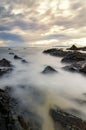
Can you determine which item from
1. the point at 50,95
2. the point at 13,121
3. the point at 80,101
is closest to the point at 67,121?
the point at 13,121

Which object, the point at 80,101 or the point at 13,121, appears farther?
the point at 80,101

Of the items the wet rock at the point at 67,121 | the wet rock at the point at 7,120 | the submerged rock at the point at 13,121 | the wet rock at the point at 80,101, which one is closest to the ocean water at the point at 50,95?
the wet rock at the point at 80,101

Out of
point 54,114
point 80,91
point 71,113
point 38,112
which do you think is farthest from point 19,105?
point 80,91

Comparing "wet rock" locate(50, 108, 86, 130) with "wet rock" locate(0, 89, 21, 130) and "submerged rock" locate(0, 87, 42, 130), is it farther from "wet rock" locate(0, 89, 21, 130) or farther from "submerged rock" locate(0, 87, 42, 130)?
"wet rock" locate(0, 89, 21, 130)

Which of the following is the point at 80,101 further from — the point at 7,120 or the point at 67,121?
the point at 7,120

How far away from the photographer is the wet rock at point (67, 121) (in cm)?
1243

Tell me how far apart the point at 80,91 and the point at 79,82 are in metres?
3.92

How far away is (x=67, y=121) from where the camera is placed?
12859 mm

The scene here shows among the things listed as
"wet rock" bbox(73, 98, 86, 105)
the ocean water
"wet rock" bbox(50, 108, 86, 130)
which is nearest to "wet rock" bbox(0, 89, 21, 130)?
the ocean water

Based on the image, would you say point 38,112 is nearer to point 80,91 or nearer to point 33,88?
point 33,88

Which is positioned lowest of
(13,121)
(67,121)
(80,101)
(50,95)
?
(80,101)

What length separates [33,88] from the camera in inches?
768

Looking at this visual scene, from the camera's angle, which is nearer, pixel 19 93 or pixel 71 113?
pixel 71 113

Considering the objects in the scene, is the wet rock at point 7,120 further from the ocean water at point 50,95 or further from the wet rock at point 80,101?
the wet rock at point 80,101
